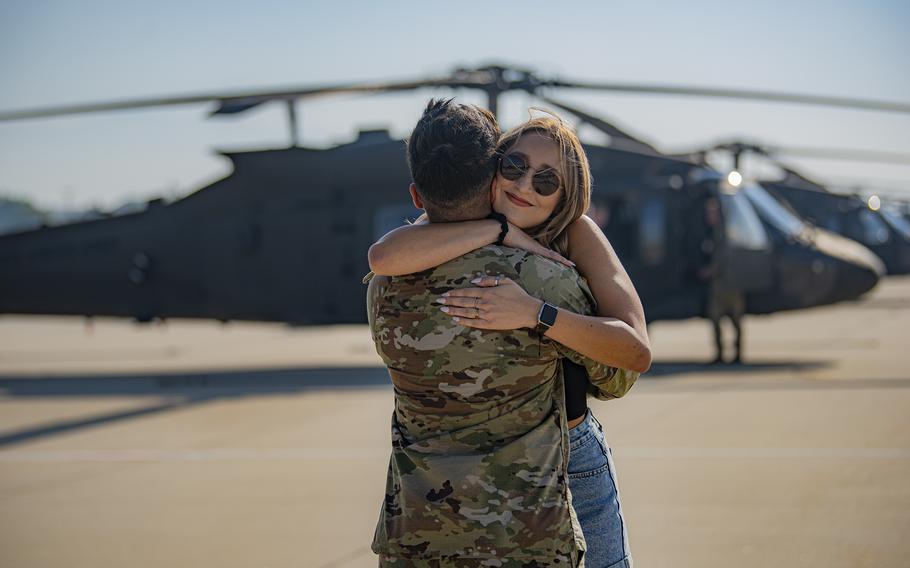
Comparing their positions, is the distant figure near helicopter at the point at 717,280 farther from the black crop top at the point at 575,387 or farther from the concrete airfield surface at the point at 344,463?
the black crop top at the point at 575,387

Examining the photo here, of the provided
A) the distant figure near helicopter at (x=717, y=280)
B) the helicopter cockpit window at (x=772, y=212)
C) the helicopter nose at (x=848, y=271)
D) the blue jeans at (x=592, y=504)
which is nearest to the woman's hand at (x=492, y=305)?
the blue jeans at (x=592, y=504)

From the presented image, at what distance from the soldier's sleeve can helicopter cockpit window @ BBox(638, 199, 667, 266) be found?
29.0ft

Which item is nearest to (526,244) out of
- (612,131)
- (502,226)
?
(502,226)

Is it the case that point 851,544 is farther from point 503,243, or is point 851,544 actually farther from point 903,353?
point 903,353

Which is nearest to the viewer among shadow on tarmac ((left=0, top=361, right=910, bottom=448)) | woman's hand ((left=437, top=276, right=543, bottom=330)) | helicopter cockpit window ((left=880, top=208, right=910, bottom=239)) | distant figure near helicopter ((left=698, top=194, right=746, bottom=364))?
woman's hand ((left=437, top=276, right=543, bottom=330))

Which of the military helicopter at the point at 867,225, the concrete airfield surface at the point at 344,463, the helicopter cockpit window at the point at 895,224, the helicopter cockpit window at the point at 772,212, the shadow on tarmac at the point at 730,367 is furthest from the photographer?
the helicopter cockpit window at the point at 895,224

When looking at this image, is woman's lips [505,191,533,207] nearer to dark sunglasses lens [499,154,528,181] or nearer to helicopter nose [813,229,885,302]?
dark sunglasses lens [499,154,528,181]

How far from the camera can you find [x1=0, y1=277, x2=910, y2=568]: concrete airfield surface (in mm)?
4102

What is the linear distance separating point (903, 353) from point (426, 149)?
10.7 metres

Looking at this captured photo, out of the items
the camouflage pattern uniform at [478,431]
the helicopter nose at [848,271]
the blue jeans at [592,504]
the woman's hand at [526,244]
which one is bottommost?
the helicopter nose at [848,271]

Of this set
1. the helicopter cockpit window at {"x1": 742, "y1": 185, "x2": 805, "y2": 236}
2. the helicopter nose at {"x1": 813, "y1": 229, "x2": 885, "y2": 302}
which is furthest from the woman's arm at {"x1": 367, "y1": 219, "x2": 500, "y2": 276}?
the helicopter nose at {"x1": 813, "y1": 229, "x2": 885, "y2": 302}

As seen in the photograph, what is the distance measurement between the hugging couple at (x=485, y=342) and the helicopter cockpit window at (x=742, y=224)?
8.85m

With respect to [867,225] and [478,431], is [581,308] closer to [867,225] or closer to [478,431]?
[478,431]

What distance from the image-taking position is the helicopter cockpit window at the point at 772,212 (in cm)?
1085
